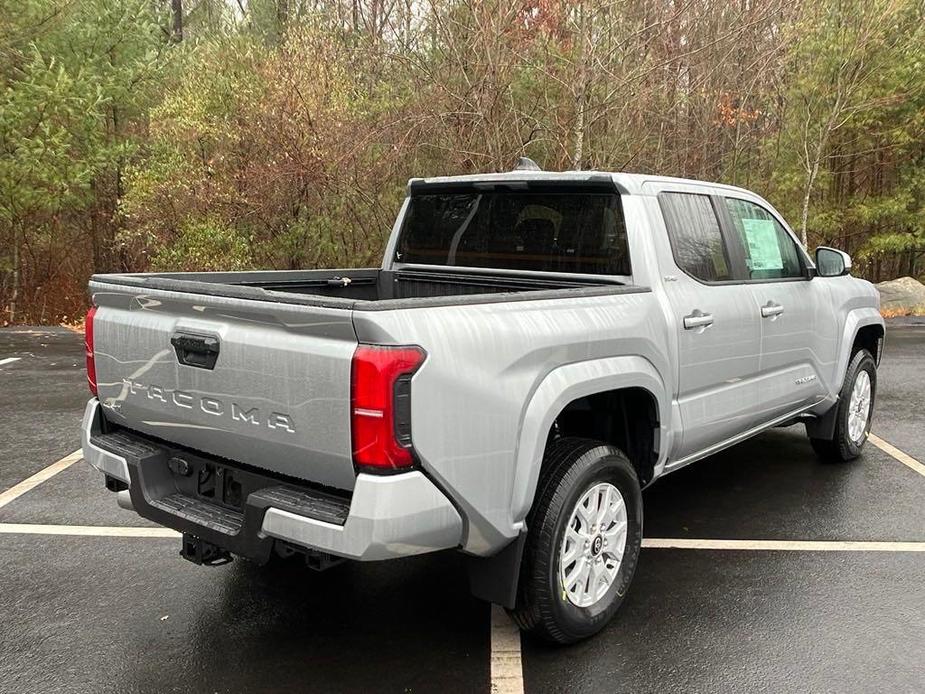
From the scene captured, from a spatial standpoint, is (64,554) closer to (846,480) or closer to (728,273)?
(728,273)

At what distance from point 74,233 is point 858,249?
1681 cm

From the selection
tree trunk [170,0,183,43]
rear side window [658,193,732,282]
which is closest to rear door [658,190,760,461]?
rear side window [658,193,732,282]

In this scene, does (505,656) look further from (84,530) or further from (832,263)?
(832,263)

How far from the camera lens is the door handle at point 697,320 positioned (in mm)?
3814

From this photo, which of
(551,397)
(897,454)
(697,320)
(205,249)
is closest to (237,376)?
(551,397)

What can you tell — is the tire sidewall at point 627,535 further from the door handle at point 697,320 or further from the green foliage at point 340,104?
the green foliage at point 340,104

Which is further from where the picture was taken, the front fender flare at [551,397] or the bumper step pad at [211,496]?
the front fender flare at [551,397]

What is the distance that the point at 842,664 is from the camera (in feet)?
10.2

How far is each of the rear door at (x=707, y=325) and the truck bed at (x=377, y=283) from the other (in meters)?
0.39

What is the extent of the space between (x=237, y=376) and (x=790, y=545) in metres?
3.09

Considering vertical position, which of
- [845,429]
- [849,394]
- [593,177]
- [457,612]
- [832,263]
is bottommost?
[457,612]

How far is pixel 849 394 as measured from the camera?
5.54 m

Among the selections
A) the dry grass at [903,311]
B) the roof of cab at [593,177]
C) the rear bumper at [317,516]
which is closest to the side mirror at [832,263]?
the roof of cab at [593,177]

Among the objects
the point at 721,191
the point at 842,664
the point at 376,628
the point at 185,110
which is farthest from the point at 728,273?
the point at 185,110
